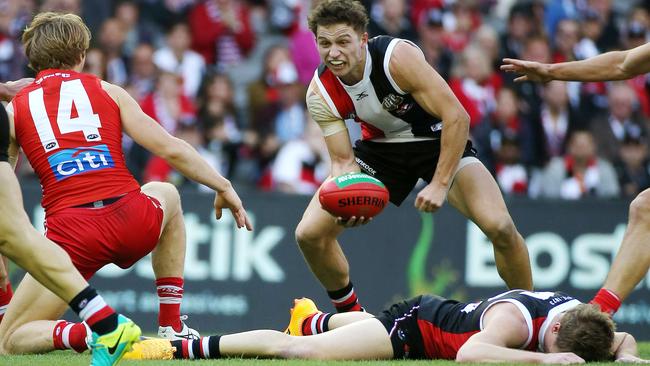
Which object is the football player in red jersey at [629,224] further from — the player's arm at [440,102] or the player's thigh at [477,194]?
the player's thigh at [477,194]

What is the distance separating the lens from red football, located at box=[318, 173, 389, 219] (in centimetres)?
723

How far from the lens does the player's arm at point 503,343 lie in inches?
242

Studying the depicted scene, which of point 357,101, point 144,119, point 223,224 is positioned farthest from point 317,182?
point 144,119

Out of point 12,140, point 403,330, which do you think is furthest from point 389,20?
point 403,330

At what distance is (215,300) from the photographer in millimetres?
11305

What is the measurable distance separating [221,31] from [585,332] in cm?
875

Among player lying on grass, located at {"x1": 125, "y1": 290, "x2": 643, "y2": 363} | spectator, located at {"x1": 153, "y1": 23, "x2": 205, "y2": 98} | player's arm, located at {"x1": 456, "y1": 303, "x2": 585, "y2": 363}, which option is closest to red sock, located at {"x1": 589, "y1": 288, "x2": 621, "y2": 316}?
player lying on grass, located at {"x1": 125, "y1": 290, "x2": 643, "y2": 363}

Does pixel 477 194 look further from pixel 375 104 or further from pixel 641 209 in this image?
pixel 641 209

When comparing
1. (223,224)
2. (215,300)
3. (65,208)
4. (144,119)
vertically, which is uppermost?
(144,119)

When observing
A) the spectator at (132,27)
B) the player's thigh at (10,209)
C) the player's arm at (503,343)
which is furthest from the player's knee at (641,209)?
the spectator at (132,27)

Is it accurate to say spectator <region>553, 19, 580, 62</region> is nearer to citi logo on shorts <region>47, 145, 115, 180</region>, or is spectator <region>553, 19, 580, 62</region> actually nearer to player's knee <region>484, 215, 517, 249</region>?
player's knee <region>484, 215, 517, 249</region>

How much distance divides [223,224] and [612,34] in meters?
6.44

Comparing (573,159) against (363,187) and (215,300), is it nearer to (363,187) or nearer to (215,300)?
(215,300)

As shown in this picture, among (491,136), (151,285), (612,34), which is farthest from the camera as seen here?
(612,34)
